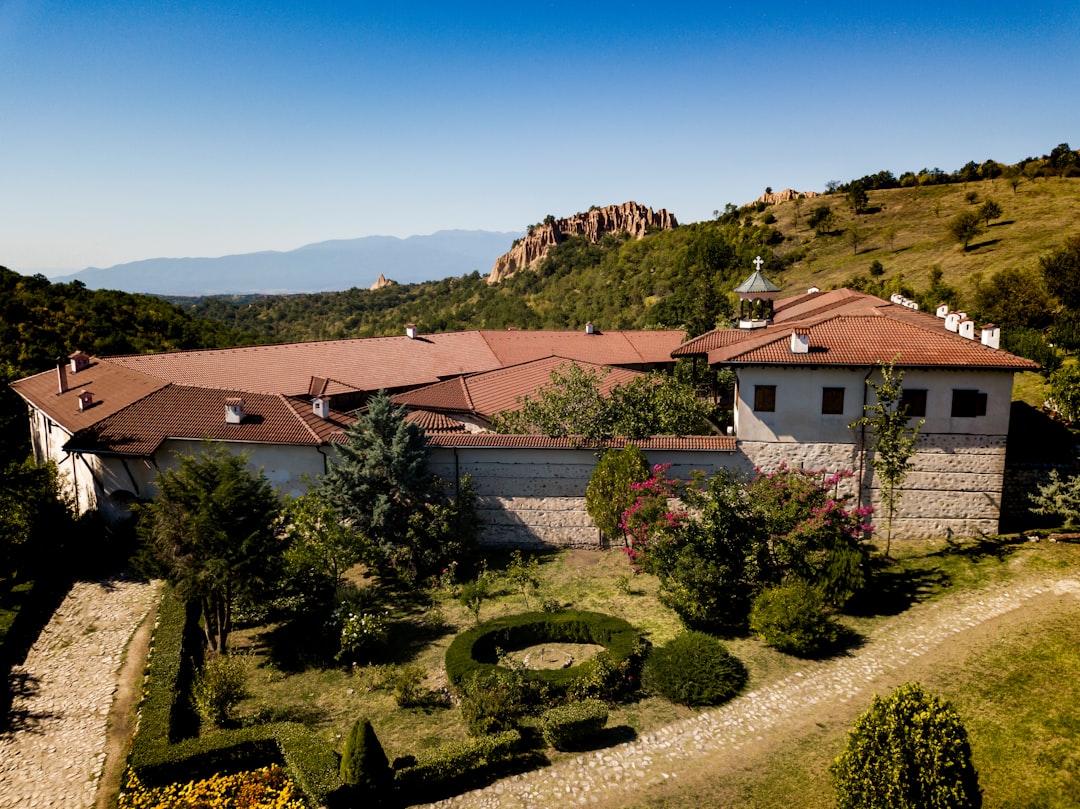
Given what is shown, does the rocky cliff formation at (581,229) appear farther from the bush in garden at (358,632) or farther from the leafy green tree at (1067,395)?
the bush in garden at (358,632)

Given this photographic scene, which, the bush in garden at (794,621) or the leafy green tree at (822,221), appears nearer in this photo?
the bush in garden at (794,621)

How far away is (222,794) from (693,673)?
9.08m

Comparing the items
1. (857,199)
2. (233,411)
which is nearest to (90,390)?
(233,411)

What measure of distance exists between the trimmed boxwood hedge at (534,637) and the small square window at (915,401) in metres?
11.2

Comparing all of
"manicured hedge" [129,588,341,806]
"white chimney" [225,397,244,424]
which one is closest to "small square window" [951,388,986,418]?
"manicured hedge" [129,588,341,806]

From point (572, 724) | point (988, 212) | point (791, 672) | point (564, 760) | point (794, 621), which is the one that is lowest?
point (564, 760)

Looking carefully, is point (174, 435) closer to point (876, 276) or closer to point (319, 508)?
point (319, 508)

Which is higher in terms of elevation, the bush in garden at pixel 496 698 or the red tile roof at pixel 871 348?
the red tile roof at pixel 871 348

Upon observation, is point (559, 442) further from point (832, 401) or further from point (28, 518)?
point (28, 518)

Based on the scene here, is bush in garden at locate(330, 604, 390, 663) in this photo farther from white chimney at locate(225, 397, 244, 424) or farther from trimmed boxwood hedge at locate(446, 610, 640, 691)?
white chimney at locate(225, 397, 244, 424)

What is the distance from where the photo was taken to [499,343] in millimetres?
42719

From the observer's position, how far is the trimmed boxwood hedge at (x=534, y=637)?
1488 centimetres

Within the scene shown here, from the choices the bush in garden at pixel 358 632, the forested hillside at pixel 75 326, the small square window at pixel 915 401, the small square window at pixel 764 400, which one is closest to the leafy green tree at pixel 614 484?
the small square window at pixel 764 400

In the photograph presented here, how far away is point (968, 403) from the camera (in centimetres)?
2066
